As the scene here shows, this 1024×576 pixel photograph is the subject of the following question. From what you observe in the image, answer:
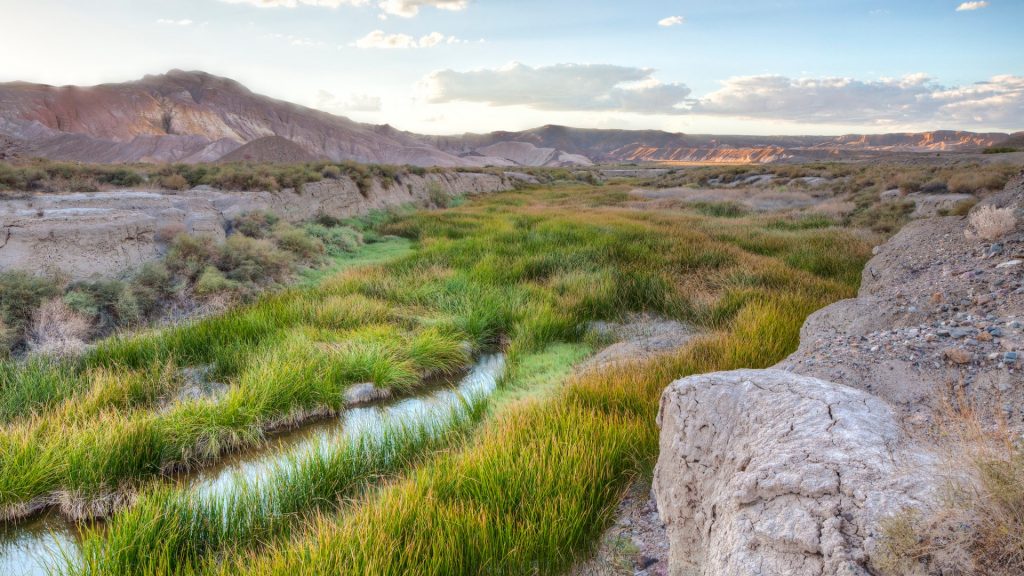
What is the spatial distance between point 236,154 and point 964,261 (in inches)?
2537

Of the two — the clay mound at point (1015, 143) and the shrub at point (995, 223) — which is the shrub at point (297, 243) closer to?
the shrub at point (995, 223)

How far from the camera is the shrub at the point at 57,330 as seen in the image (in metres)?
5.45

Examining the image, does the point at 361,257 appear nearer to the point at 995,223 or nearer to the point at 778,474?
the point at 995,223

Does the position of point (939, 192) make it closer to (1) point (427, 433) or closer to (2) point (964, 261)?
(2) point (964, 261)

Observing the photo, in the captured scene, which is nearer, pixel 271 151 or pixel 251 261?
pixel 251 261

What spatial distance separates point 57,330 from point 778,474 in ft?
24.5

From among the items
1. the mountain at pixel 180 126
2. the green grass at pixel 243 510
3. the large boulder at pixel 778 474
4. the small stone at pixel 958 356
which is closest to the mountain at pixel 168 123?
the mountain at pixel 180 126

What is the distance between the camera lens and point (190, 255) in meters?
8.79

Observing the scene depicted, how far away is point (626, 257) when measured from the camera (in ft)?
34.0

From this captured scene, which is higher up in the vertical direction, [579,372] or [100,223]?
[100,223]

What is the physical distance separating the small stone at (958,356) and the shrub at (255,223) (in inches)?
466

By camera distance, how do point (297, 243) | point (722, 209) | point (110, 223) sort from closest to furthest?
point (110, 223), point (297, 243), point (722, 209)

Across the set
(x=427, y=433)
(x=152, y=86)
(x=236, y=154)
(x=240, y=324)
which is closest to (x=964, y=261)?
(x=427, y=433)

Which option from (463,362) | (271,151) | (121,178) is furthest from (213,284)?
(271,151)
